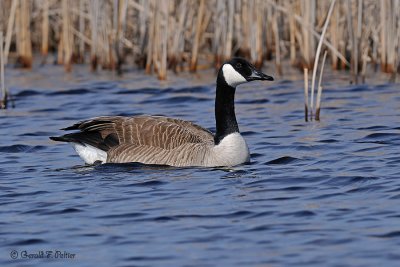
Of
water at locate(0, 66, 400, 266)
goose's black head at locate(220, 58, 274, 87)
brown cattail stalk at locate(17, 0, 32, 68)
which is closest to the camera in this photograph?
water at locate(0, 66, 400, 266)

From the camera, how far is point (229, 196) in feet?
28.6

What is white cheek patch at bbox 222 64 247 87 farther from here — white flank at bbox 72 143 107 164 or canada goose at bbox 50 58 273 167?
white flank at bbox 72 143 107 164

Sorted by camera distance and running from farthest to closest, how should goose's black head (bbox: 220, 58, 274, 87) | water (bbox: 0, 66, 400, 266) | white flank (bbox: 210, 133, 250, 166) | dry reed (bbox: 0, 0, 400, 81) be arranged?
dry reed (bbox: 0, 0, 400, 81) → goose's black head (bbox: 220, 58, 274, 87) → white flank (bbox: 210, 133, 250, 166) → water (bbox: 0, 66, 400, 266)

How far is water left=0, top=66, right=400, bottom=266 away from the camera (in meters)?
6.88

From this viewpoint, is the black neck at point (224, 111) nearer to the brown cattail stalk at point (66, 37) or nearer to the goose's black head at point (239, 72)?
the goose's black head at point (239, 72)

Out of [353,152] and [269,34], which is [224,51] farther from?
[353,152]

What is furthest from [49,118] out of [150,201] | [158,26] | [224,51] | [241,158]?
[150,201]

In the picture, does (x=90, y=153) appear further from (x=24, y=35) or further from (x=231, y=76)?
(x=24, y=35)

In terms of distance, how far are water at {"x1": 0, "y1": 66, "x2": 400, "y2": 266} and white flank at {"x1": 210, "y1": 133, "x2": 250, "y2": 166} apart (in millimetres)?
92

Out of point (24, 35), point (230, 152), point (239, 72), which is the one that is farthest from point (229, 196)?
point (24, 35)

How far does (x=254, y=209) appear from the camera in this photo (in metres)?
8.15

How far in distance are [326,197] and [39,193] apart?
2663 mm

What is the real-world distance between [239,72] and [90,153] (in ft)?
5.98

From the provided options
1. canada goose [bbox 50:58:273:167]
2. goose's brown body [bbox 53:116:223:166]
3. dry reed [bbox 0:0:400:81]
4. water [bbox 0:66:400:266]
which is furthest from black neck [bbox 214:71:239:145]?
dry reed [bbox 0:0:400:81]
